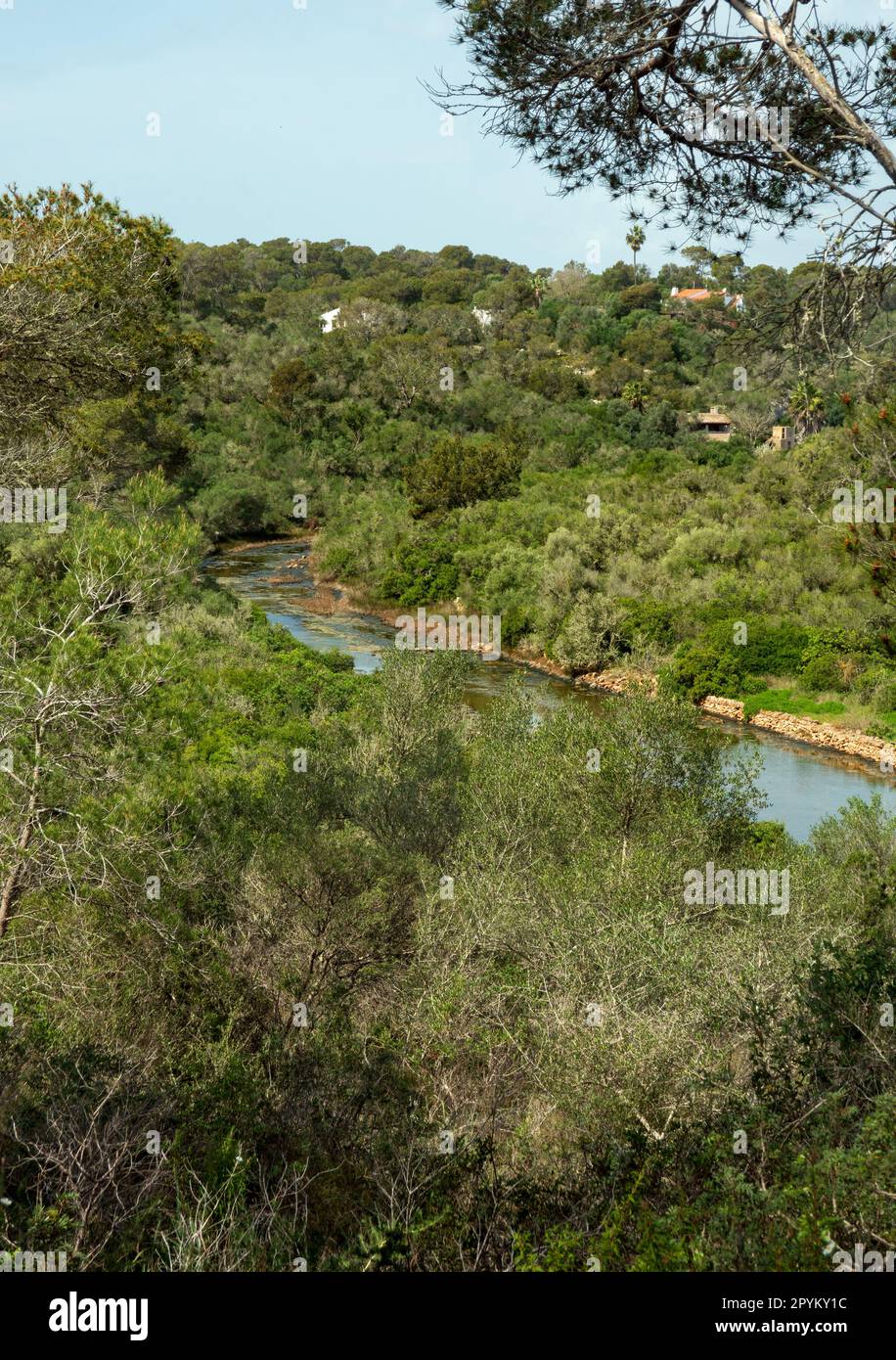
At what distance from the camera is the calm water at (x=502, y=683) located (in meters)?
25.0

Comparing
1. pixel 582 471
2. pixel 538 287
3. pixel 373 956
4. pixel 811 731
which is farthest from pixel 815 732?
pixel 538 287

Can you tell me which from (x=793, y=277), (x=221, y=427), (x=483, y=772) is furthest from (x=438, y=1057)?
(x=221, y=427)

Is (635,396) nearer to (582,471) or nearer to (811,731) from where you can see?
(582,471)

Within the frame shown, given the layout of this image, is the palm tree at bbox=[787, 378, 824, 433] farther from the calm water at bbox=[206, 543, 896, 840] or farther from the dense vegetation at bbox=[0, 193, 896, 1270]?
the dense vegetation at bbox=[0, 193, 896, 1270]

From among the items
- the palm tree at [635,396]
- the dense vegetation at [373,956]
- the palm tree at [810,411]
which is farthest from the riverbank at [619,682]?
the palm tree at [635,396]

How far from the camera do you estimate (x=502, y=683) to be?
114ft

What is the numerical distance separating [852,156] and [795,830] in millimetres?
16976

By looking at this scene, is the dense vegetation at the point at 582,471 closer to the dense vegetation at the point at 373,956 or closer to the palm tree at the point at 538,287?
the palm tree at the point at 538,287

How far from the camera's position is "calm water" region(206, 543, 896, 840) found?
82.2 feet
